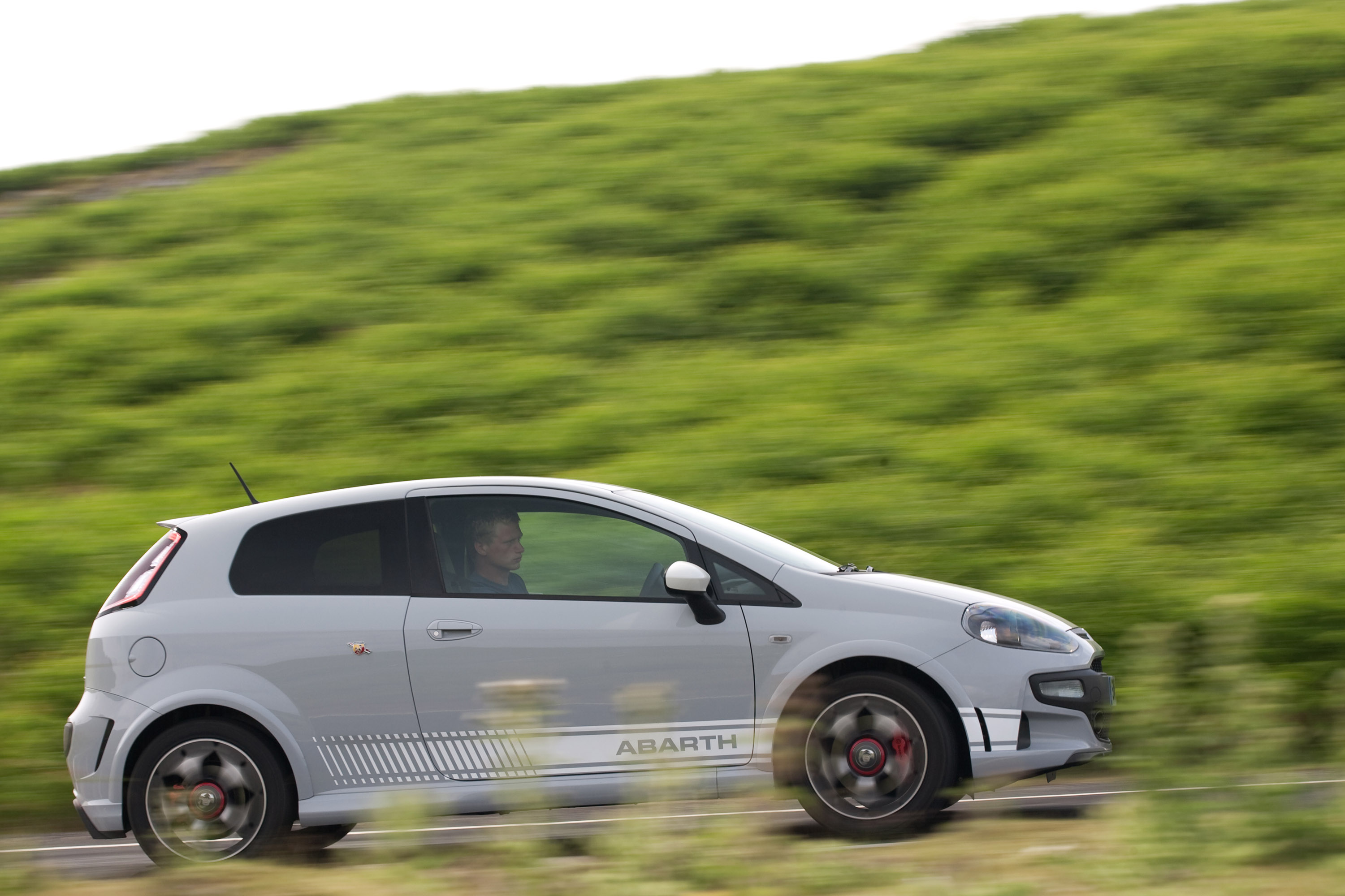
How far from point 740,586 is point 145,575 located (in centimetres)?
258

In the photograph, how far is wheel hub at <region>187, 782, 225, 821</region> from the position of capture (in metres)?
5.71

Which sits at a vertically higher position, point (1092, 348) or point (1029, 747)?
point (1092, 348)

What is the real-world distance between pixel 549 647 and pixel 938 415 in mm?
6254

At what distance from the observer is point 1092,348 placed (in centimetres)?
1198

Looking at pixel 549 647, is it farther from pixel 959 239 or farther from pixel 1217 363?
pixel 959 239

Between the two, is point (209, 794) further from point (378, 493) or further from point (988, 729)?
point (988, 729)

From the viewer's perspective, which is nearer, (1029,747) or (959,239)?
(1029,747)

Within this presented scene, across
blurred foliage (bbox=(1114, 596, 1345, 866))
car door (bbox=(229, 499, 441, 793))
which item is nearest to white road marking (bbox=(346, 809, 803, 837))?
car door (bbox=(229, 499, 441, 793))

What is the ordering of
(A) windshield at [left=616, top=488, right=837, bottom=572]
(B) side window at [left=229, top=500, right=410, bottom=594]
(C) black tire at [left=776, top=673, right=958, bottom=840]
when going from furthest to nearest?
1. (A) windshield at [left=616, top=488, right=837, bottom=572]
2. (B) side window at [left=229, top=500, right=410, bottom=594]
3. (C) black tire at [left=776, top=673, right=958, bottom=840]

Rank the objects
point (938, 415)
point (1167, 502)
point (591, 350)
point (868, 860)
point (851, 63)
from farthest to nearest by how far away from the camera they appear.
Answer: point (851, 63), point (591, 350), point (938, 415), point (1167, 502), point (868, 860)

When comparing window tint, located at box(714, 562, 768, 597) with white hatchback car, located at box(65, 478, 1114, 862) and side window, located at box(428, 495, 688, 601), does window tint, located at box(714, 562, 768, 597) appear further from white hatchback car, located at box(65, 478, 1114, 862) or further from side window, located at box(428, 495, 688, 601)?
side window, located at box(428, 495, 688, 601)

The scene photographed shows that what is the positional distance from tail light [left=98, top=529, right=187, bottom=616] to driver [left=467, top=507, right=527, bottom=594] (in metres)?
1.30

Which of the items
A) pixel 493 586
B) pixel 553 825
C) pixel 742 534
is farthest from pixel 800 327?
pixel 553 825

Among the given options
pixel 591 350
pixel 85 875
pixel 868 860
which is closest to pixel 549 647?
pixel 868 860
